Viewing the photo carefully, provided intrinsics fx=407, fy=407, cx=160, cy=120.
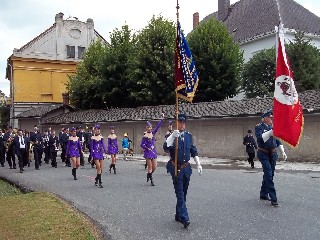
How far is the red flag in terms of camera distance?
27.9 ft

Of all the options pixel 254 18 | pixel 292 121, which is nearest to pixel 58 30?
pixel 254 18

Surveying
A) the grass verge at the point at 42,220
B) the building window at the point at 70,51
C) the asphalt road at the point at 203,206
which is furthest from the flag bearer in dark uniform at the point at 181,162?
the building window at the point at 70,51

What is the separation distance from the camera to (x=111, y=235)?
25.0ft

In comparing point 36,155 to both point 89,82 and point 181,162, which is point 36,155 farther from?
point 89,82

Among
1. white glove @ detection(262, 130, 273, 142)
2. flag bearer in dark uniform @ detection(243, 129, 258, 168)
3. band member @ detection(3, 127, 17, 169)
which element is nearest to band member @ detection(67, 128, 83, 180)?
band member @ detection(3, 127, 17, 169)

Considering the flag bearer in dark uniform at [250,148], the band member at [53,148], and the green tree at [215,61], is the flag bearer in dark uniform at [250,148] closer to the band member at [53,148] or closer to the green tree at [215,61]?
the band member at [53,148]

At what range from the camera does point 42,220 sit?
8617mm

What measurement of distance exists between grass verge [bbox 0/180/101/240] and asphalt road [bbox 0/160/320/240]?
449 millimetres

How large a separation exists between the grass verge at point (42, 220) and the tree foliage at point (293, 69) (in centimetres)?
2478

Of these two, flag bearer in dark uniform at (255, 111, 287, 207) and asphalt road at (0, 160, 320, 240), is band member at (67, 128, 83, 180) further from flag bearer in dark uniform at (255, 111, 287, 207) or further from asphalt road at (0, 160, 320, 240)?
flag bearer in dark uniform at (255, 111, 287, 207)

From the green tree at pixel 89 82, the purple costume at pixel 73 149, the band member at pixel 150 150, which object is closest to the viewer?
the band member at pixel 150 150

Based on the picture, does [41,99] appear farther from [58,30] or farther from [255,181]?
[255,181]

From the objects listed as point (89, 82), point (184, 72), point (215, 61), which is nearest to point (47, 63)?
point (89, 82)

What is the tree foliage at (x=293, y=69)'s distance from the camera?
33281 mm
